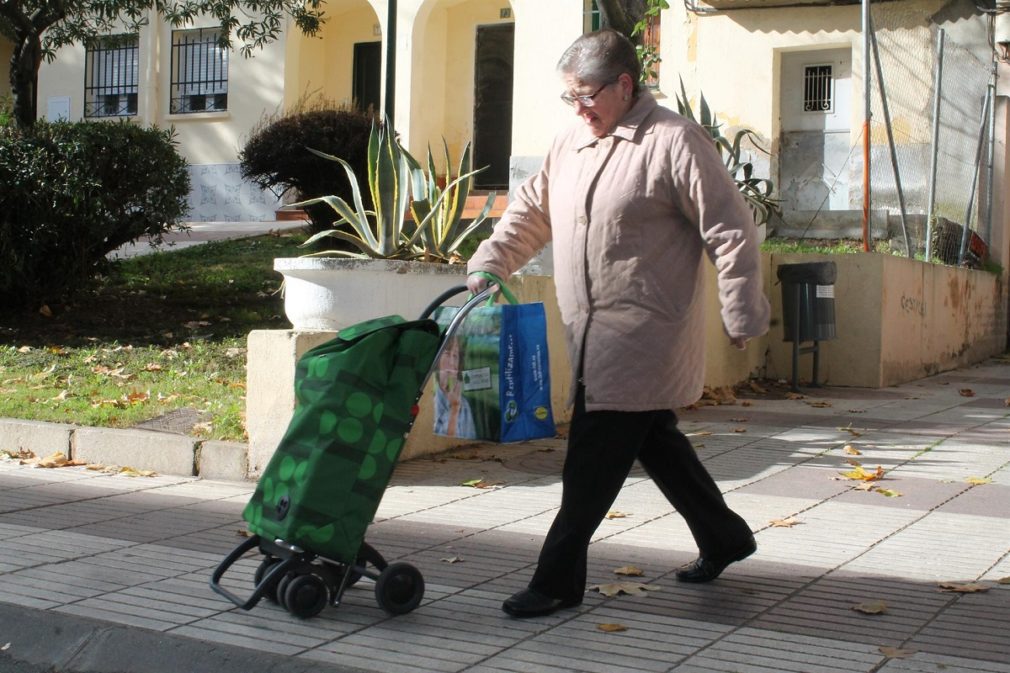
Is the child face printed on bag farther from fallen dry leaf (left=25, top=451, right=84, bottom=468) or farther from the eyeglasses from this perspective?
fallen dry leaf (left=25, top=451, right=84, bottom=468)

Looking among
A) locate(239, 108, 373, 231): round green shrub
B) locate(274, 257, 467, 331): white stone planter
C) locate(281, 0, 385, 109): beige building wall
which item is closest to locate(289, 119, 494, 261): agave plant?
locate(274, 257, 467, 331): white stone planter

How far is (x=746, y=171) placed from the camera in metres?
11.3

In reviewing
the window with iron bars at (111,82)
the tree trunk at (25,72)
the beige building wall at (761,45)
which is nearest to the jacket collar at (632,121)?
the tree trunk at (25,72)

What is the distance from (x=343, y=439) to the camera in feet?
13.4

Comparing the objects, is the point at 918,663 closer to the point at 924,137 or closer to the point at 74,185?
the point at 74,185

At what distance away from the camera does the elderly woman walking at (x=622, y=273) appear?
4.14 m

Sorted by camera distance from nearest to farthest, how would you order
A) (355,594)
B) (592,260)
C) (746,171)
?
(592,260)
(355,594)
(746,171)

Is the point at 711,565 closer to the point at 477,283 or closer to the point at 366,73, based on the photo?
the point at 477,283

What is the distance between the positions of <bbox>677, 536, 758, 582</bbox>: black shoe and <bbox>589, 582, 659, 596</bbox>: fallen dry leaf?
0.49ft

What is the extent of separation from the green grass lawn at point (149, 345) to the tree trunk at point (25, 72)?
6.37ft

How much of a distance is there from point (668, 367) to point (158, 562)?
2223 millimetres

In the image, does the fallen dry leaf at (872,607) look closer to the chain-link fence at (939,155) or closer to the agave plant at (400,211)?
the agave plant at (400,211)

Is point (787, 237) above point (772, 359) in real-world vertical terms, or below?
above

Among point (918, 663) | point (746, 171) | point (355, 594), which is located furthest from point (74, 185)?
point (918, 663)
